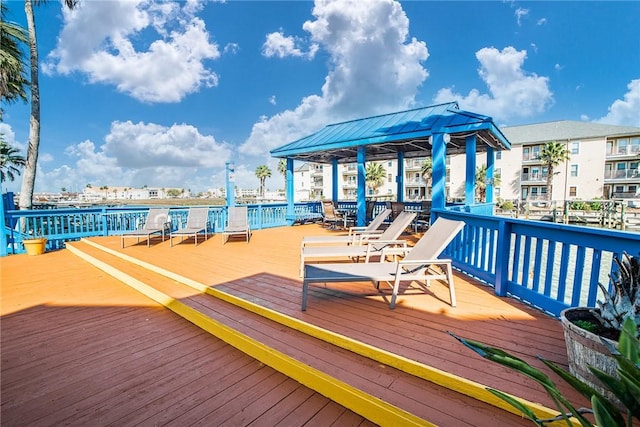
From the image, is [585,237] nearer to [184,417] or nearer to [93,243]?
[184,417]

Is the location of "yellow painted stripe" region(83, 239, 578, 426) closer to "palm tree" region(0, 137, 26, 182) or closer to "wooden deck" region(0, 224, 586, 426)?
"wooden deck" region(0, 224, 586, 426)

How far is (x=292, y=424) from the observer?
1.75m

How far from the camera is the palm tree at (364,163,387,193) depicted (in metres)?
47.6

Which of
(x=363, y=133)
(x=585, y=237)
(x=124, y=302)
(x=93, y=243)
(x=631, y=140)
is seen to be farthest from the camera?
(x=631, y=140)

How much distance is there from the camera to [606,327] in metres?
1.75

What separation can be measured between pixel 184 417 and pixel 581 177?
4822cm

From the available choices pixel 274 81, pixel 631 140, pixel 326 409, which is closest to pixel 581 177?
pixel 631 140

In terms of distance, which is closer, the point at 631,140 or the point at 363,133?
the point at 363,133

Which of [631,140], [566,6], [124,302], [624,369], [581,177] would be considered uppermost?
[566,6]

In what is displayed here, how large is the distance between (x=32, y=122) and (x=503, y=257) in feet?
47.4

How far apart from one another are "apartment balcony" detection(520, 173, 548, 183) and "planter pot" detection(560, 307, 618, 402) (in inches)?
1770

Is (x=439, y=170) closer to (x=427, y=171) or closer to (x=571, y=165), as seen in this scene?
(x=427, y=171)

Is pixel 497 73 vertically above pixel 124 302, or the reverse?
pixel 497 73

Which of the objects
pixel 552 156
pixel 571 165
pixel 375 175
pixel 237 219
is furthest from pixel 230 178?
pixel 571 165
